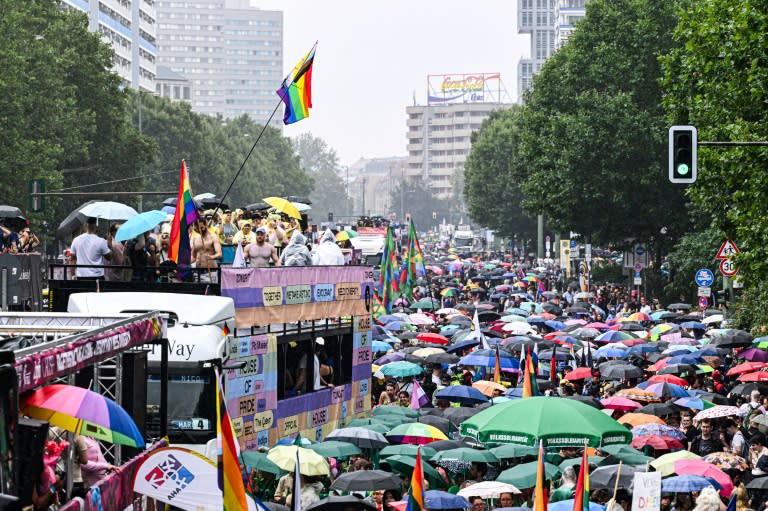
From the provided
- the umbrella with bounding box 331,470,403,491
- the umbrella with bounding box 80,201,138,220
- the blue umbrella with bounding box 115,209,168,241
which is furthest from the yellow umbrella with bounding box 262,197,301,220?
the umbrella with bounding box 331,470,403,491

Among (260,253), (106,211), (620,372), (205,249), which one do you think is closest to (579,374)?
(620,372)

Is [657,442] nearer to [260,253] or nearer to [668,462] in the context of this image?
[668,462]

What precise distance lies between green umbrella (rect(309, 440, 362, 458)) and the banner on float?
5302 millimetres

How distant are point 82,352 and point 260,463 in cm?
822

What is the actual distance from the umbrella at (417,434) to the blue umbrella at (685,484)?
4092 millimetres

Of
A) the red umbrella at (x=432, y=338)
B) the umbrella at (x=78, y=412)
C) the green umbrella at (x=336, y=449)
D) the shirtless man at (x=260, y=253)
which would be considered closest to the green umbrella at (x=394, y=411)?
the shirtless man at (x=260, y=253)

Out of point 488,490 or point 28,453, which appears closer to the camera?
point 28,453

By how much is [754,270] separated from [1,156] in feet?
114

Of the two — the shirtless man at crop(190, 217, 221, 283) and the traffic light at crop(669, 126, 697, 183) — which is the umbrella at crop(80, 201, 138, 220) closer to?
the shirtless man at crop(190, 217, 221, 283)

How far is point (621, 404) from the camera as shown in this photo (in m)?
21.7

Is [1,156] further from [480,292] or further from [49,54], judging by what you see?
[480,292]

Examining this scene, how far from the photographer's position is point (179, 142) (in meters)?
113

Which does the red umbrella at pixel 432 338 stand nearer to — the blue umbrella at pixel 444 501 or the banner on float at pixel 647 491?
the blue umbrella at pixel 444 501

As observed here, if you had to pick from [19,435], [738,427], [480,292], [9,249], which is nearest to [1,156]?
[480,292]
